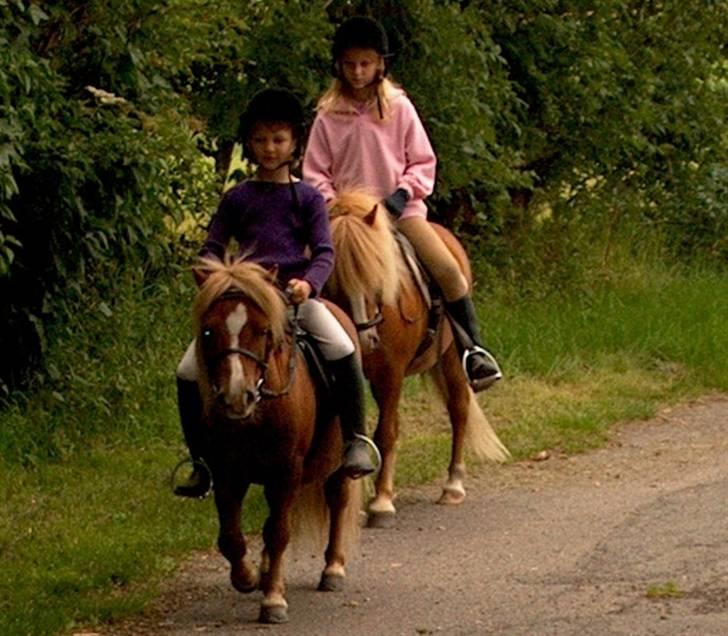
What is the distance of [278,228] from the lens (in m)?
8.61

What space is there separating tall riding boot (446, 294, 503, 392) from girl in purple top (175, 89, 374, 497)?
248 centimetres

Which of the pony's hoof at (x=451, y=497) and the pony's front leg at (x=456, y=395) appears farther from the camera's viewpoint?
the pony's front leg at (x=456, y=395)

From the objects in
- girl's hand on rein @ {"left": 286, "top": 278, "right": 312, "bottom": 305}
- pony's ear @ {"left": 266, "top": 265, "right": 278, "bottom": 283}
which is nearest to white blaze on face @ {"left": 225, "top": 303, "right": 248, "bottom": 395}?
pony's ear @ {"left": 266, "top": 265, "right": 278, "bottom": 283}

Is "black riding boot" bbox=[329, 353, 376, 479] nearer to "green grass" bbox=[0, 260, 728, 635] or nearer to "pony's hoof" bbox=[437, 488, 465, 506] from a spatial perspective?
"green grass" bbox=[0, 260, 728, 635]

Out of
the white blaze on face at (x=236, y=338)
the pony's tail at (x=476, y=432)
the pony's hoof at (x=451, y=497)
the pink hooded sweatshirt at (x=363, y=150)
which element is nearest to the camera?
the white blaze on face at (x=236, y=338)

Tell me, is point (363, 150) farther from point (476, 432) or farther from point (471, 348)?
point (476, 432)

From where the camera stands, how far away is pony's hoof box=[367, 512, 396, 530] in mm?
10391

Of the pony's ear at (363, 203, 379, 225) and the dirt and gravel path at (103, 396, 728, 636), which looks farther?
the pony's ear at (363, 203, 379, 225)

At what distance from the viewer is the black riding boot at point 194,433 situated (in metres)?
8.41

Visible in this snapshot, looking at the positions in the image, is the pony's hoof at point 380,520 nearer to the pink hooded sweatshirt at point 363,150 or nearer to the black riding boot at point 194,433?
the pink hooded sweatshirt at point 363,150

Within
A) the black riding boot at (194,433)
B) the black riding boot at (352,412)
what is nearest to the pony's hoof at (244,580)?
the black riding boot at (194,433)

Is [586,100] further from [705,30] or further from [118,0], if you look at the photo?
[118,0]

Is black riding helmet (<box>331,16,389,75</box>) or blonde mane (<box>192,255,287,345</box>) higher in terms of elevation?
black riding helmet (<box>331,16,389,75</box>)

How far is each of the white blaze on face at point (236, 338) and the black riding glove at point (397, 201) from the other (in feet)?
8.78
